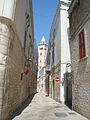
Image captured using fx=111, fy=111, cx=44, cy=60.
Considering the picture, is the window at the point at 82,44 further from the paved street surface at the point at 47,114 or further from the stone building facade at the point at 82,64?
the paved street surface at the point at 47,114

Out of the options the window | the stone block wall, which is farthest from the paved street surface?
the window

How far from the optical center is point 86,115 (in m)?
5.52

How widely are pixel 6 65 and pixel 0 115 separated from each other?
183cm

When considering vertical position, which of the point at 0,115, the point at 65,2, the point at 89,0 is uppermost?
the point at 65,2

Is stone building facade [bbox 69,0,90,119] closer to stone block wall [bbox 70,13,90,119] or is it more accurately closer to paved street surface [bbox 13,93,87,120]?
stone block wall [bbox 70,13,90,119]

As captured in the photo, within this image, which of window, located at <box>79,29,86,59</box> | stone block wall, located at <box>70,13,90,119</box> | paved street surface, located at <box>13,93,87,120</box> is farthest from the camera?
window, located at <box>79,29,86,59</box>

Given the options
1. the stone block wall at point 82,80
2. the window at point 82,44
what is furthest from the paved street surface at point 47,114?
the window at point 82,44

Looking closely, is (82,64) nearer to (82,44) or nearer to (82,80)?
(82,80)

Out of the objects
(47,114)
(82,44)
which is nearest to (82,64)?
(82,44)

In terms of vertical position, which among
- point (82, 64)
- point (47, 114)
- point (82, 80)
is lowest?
point (47, 114)

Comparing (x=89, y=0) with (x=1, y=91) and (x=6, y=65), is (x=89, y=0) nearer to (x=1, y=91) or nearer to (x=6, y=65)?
(x=6, y=65)

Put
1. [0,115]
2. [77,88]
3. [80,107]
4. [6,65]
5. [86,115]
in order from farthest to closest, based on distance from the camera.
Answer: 1. [77,88]
2. [80,107]
3. [86,115]
4. [6,65]
5. [0,115]

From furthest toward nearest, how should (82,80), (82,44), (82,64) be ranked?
(82,44) < (82,64) < (82,80)

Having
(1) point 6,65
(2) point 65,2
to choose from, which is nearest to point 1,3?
(1) point 6,65
